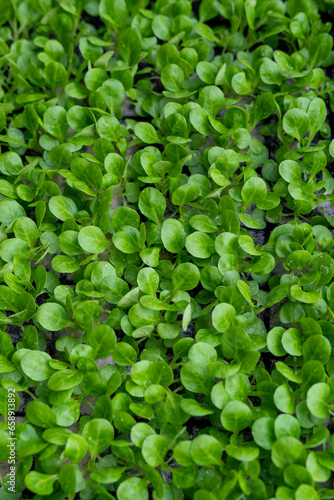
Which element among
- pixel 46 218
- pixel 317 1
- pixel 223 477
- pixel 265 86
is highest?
pixel 317 1

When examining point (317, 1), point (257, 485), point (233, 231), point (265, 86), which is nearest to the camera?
point (257, 485)

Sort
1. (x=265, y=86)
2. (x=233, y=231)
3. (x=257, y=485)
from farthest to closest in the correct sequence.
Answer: (x=265, y=86) < (x=233, y=231) < (x=257, y=485)

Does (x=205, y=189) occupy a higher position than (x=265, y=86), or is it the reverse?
(x=265, y=86)

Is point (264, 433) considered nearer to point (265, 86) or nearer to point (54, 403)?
point (54, 403)

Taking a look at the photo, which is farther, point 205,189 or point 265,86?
point 265,86

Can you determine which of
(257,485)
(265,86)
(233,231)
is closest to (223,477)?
(257,485)

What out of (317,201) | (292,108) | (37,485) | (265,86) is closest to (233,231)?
(317,201)

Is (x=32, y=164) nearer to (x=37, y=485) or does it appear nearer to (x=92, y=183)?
(x=92, y=183)
